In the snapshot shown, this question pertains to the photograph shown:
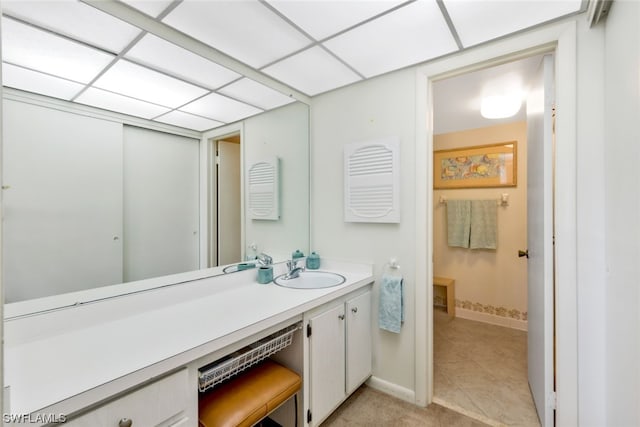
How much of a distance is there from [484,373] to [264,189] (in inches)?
87.5

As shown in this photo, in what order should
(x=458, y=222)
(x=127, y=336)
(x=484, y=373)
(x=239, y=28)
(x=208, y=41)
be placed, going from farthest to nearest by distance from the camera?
(x=458, y=222) → (x=484, y=373) → (x=208, y=41) → (x=239, y=28) → (x=127, y=336)

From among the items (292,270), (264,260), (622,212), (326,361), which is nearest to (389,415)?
(326,361)

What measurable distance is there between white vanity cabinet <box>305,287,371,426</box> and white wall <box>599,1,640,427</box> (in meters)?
1.20

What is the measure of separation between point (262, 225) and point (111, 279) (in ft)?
3.20

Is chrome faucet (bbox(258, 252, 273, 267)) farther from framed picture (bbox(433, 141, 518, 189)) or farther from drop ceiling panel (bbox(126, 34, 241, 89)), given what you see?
framed picture (bbox(433, 141, 518, 189))

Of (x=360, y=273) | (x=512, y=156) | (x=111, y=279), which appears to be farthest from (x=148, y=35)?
(x=512, y=156)

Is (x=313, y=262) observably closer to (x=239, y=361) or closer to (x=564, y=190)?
(x=239, y=361)

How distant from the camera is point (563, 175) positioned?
1409 mm

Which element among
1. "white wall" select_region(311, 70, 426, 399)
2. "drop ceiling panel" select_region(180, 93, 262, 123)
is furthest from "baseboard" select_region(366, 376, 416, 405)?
"drop ceiling panel" select_region(180, 93, 262, 123)

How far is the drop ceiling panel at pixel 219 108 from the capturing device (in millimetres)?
1708

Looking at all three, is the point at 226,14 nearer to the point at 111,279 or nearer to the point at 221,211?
the point at 221,211

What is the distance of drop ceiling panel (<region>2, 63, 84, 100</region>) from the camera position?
3.48 feet

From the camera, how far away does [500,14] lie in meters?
1.36

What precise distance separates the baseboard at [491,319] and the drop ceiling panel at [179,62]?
342 centimetres
